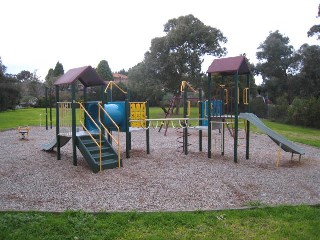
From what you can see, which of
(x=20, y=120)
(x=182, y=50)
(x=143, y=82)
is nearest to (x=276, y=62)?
(x=182, y=50)

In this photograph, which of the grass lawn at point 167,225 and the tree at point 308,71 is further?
the tree at point 308,71

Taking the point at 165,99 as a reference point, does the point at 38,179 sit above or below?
below

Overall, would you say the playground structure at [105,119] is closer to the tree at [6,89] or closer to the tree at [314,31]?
the tree at [314,31]

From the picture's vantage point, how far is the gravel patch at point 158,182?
573 cm

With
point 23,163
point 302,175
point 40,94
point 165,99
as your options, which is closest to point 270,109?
point 165,99

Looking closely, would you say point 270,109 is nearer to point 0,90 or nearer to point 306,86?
point 306,86

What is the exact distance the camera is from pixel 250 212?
5.11m

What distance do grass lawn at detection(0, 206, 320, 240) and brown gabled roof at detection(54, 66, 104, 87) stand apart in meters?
4.82

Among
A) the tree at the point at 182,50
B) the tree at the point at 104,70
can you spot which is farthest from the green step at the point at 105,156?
the tree at the point at 104,70

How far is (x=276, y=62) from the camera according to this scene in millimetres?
34312

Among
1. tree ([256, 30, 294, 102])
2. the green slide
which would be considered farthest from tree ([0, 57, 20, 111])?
the green slide

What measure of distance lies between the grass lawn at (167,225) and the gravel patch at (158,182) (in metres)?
0.47

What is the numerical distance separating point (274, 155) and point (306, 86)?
23486 millimetres

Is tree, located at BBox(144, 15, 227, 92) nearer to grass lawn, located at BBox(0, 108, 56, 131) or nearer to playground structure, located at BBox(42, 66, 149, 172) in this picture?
grass lawn, located at BBox(0, 108, 56, 131)
